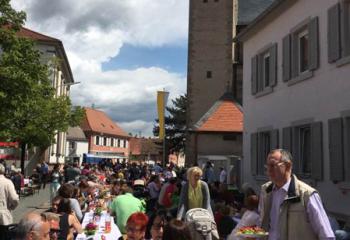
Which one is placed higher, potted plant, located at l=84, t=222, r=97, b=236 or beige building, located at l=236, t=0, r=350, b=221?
beige building, located at l=236, t=0, r=350, b=221

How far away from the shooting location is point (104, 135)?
292ft

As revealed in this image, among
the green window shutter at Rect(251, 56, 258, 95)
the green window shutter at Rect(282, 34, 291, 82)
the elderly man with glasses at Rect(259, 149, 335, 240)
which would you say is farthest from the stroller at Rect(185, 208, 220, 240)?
the green window shutter at Rect(251, 56, 258, 95)

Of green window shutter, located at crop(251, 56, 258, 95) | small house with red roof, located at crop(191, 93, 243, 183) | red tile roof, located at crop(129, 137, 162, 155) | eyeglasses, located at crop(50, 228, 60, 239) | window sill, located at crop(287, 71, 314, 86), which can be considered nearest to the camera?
eyeglasses, located at crop(50, 228, 60, 239)

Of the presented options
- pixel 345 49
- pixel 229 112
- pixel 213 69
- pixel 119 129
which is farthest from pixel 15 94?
pixel 119 129

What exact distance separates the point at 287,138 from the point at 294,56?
8.41 feet

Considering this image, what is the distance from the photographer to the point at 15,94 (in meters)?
15.5

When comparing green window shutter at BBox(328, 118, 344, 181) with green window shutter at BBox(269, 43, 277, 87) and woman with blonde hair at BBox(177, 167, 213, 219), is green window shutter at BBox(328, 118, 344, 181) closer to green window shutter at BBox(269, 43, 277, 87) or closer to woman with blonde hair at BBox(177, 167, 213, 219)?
green window shutter at BBox(269, 43, 277, 87)

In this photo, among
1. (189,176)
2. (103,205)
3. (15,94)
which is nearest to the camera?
(189,176)

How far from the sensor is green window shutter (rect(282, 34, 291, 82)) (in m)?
15.8

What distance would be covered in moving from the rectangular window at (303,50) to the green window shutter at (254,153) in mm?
4218

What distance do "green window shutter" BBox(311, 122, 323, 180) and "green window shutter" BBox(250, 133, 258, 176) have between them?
5.07 metres

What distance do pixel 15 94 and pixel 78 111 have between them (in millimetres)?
15892

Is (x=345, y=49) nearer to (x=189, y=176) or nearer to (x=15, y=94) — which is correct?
(x=189, y=176)

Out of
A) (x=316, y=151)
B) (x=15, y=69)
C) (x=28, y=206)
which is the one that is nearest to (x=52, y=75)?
(x=28, y=206)
